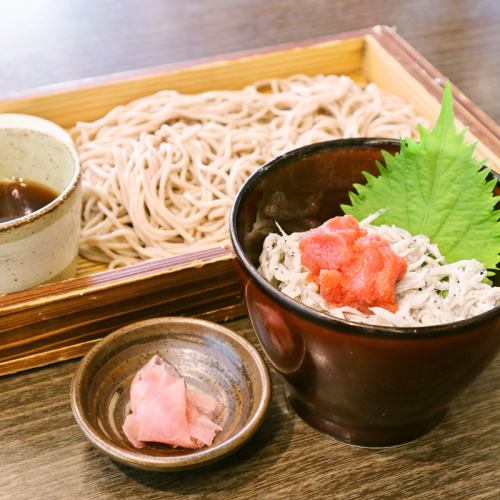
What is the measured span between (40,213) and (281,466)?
62 centimetres

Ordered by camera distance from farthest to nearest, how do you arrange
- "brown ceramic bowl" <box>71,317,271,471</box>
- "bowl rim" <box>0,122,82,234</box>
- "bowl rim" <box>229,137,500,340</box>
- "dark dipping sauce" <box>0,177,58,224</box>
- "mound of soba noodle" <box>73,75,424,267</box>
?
"mound of soba noodle" <box>73,75,424,267</box>, "dark dipping sauce" <box>0,177,58,224</box>, "bowl rim" <box>0,122,82,234</box>, "brown ceramic bowl" <box>71,317,271,471</box>, "bowl rim" <box>229,137,500,340</box>

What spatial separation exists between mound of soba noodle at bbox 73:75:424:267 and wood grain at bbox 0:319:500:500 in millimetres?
496

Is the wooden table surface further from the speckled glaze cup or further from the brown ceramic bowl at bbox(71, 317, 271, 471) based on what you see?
the speckled glaze cup

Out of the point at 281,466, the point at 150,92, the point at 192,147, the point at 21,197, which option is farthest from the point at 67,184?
the point at 281,466

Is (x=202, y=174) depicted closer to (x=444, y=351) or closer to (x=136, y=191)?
(x=136, y=191)

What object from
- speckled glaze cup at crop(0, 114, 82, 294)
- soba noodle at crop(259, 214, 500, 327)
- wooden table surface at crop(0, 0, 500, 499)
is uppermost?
soba noodle at crop(259, 214, 500, 327)

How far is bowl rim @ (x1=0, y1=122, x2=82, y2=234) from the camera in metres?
1.26

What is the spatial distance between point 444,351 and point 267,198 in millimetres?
457

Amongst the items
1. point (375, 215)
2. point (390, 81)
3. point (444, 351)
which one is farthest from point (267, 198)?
point (390, 81)

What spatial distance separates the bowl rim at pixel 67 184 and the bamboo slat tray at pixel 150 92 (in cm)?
13

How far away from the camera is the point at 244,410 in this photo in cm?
118

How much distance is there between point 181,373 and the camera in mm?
1279

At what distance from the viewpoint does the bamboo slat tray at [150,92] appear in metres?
1.31

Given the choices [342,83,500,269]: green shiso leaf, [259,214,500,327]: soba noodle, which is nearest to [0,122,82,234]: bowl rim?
[259,214,500,327]: soba noodle
